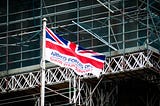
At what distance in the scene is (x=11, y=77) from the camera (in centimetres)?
4644

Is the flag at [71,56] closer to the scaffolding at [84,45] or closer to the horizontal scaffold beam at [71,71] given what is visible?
the horizontal scaffold beam at [71,71]

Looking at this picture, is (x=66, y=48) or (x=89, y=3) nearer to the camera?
(x=66, y=48)

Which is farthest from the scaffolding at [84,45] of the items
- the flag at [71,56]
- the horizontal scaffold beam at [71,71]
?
the flag at [71,56]

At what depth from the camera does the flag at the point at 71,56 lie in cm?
3634

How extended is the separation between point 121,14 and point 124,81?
3.59m

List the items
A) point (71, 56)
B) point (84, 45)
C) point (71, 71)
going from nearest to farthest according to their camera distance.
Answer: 1. point (71, 56)
2. point (71, 71)
3. point (84, 45)

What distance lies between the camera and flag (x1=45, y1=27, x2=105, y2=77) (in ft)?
119

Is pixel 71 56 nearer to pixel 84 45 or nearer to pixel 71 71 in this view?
pixel 71 71

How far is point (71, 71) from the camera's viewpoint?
144 feet

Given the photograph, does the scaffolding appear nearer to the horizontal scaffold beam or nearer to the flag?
the horizontal scaffold beam

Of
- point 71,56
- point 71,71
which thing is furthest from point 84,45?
point 71,56

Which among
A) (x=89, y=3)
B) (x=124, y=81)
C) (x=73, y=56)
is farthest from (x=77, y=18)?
(x=73, y=56)

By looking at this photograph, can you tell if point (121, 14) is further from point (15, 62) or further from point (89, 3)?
point (15, 62)

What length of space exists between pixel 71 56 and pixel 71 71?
20.6 feet
